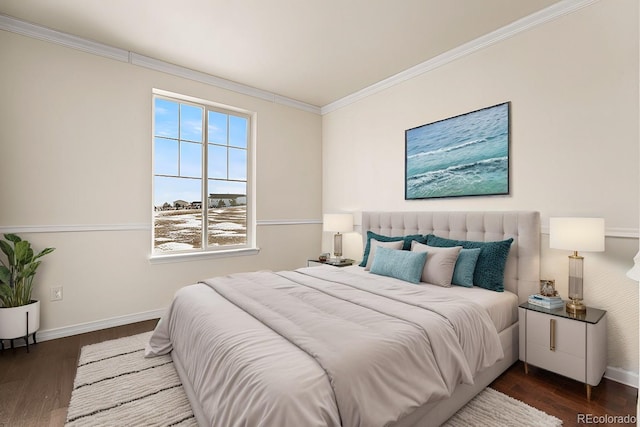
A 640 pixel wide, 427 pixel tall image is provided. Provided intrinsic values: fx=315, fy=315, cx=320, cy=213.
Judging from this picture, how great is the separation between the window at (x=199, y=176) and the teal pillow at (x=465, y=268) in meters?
2.70

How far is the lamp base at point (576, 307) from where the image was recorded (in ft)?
6.93

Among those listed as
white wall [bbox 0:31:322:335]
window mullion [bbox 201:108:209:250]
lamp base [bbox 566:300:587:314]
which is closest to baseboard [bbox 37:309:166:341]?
white wall [bbox 0:31:322:335]

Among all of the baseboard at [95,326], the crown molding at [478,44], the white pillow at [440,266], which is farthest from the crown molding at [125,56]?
the white pillow at [440,266]

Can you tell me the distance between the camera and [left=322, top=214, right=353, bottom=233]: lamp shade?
4.07 m

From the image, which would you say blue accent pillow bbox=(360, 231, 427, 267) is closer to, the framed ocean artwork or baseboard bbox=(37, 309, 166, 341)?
the framed ocean artwork

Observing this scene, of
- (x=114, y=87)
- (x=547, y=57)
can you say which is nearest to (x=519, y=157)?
(x=547, y=57)

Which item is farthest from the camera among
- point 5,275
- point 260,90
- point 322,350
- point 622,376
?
point 260,90

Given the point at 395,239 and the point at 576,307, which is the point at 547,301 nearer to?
the point at 576,307

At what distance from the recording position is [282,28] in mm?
2795

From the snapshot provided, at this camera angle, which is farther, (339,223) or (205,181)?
(339,223)

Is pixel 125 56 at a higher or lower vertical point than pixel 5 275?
higher

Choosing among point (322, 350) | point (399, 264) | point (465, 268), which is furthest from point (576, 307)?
point (322, 350)

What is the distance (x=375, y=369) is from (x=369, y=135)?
10.6 feet

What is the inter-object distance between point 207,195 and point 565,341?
3.72 meters
